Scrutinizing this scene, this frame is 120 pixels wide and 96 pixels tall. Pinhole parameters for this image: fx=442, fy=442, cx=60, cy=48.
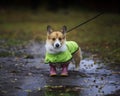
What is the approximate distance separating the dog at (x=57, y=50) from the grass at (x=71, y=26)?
3406 mm

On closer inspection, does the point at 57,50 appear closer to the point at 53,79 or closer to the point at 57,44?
the point at 57,44

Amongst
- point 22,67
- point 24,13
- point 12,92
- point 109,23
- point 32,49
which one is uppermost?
point 24,13

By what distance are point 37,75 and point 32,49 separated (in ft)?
20.5

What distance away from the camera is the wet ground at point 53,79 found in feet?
29.6

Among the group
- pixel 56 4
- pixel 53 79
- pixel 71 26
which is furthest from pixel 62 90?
pixel 56 4

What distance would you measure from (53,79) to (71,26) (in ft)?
58.9

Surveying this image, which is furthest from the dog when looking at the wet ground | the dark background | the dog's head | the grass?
the dark background

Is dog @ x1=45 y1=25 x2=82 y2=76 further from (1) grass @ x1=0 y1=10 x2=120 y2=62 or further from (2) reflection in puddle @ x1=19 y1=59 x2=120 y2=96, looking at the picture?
(1) grass @ x1=0 y1=10 x2=120 y2=62

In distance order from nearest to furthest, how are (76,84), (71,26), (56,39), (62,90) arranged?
1. (62,90)
2. (76,84)
3. (56,39)
4. (71,26)

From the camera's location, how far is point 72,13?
→ 3838 centimetres

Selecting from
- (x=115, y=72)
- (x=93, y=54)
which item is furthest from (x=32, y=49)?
(x=115, y=72)

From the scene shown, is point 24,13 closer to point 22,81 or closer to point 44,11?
point 44,11

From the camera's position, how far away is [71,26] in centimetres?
2814

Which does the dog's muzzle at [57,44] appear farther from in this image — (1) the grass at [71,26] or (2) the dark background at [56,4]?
(2) the dark background at [56,4]
